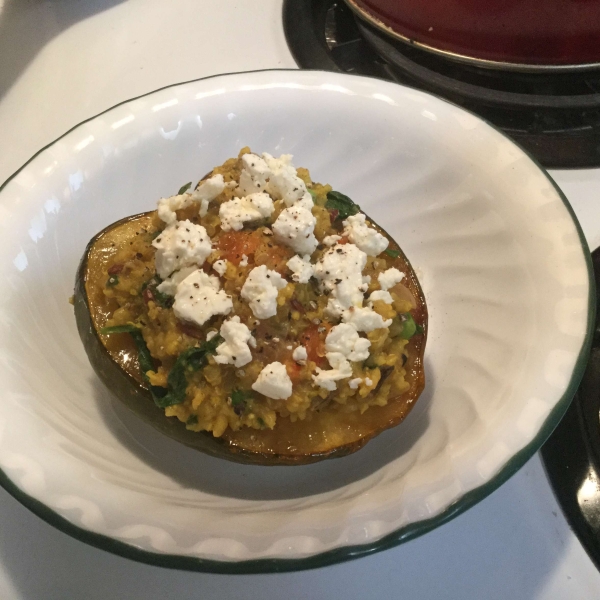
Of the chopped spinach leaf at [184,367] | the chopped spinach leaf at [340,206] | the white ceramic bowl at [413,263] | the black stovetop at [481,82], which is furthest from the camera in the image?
the black stovetop at [481,82]

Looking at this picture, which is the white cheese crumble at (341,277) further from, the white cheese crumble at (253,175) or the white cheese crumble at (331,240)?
the white cheese crumble at (253,175)

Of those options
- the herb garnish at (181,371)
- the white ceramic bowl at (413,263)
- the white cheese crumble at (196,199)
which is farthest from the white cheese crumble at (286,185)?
the white ceramic bowl at (413,263)

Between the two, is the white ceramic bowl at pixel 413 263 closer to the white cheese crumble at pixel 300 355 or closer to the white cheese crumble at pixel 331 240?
the white cheese crumble at pixel 300 355

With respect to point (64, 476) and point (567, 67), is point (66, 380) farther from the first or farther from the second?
point (567, 67)

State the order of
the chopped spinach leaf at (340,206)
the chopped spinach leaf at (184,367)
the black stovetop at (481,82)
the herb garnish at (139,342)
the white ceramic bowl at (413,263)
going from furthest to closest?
the black stovetop at (481,82), the chopped spinach leaf at (340,206), the herb garnish at (139,342), the chopped spinach leaf at (184,367), the white ceramic bowl at (413,263)

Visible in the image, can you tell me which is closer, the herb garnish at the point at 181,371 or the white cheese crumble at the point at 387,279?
the herb garnish at the point at 181,371

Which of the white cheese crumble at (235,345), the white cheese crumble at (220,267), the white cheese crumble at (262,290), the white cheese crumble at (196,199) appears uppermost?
the white cheese crumble at (196,199)

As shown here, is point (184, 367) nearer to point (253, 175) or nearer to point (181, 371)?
point (181, 371)

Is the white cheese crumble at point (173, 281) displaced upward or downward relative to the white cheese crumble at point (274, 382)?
upward
